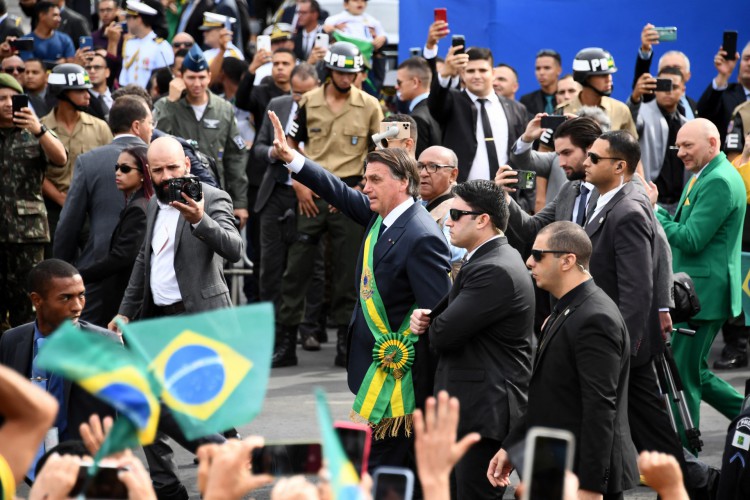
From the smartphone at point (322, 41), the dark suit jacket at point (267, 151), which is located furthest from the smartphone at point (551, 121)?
the smartphone at point (322, 41)

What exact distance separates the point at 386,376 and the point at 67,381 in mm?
1704

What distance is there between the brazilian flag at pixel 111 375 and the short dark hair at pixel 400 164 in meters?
3.63

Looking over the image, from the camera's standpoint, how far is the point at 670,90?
11398mm

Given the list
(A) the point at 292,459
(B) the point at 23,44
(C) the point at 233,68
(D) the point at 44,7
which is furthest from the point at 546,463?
(D) the point at 44,7

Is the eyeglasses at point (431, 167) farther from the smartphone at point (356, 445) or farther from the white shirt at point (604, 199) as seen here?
the smartphone at point (356, 445)

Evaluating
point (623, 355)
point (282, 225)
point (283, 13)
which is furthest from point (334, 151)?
point (283, 13)

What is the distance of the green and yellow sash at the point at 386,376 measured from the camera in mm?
6547

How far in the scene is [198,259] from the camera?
724 cm

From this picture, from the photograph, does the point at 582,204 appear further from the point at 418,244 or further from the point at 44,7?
the point at 44,7

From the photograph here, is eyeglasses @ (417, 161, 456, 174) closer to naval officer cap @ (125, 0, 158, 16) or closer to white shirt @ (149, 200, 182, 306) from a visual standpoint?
white shirt @ (149, 200, 182, 306)

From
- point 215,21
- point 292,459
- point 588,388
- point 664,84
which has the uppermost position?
point 215,21

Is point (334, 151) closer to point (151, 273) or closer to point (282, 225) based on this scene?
point (282, 225)

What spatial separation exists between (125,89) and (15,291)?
85.6 inches

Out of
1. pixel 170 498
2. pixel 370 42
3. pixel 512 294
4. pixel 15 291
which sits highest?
pixel 370 42
